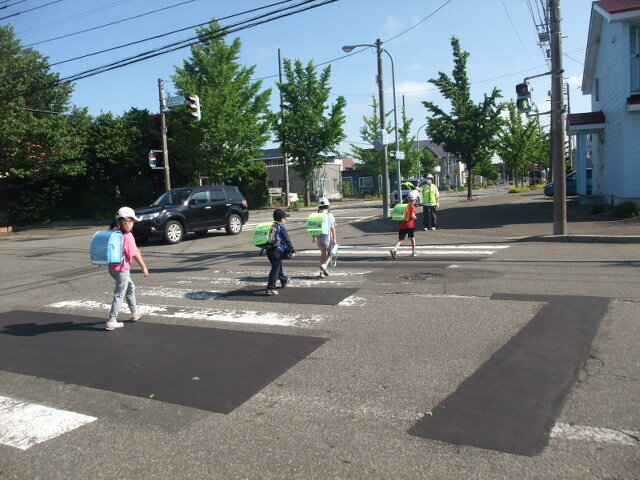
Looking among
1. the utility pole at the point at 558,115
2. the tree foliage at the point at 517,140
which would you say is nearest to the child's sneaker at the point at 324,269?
the utility pole at the point at 558,115

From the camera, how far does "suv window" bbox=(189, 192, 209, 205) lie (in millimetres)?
17700

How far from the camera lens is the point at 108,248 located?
21.6 feet

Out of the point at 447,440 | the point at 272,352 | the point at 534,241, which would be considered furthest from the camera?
the point at 534,241

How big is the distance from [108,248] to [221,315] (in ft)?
5.71

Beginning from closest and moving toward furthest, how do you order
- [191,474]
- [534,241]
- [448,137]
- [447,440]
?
[191,474]
[447,440]
[534,241]
[448,137]

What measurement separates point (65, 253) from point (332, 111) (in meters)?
24.1

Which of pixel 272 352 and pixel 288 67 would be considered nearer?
pixel 272 352

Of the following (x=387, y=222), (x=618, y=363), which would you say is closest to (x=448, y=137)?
(x=387, y=222)

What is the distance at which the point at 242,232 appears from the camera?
20078mm

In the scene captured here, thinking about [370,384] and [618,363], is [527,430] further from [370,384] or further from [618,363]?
[618,363]

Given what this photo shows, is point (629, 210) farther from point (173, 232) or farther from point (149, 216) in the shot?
point (149, 216)

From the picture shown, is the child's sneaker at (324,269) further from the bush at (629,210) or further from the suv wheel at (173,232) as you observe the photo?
the bush at (629,210)

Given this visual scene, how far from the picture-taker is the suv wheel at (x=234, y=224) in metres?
18.8

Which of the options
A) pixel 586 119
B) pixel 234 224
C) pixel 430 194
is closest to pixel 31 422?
pixel 430 194
